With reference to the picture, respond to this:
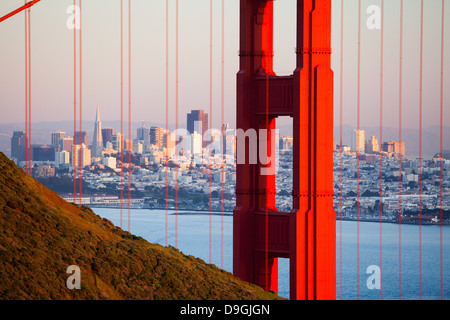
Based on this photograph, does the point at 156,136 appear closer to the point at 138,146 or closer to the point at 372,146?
the point at 138,146

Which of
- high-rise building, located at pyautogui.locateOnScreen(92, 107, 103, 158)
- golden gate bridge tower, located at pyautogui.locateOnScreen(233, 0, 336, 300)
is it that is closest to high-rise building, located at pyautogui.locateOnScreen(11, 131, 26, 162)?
high-rise building, located at pyautogui.locateOnScreen(92, 107, 103, 158)

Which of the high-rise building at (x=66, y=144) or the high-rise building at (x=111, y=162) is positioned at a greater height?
the high-rise building at (x=66, y=144)

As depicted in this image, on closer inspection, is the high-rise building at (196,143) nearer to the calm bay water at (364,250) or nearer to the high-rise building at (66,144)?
the calm bay water at (364,250)

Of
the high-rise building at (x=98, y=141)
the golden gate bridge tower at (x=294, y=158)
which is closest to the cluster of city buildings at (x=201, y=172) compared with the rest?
the high-rise building at (x=98, y=141)

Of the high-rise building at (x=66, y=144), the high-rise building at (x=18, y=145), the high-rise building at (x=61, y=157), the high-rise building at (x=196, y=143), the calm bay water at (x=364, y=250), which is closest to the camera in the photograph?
the high-rise building at (x=18, y=145)

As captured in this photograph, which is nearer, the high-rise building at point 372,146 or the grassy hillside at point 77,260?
the grassy hillside at point 77,260
